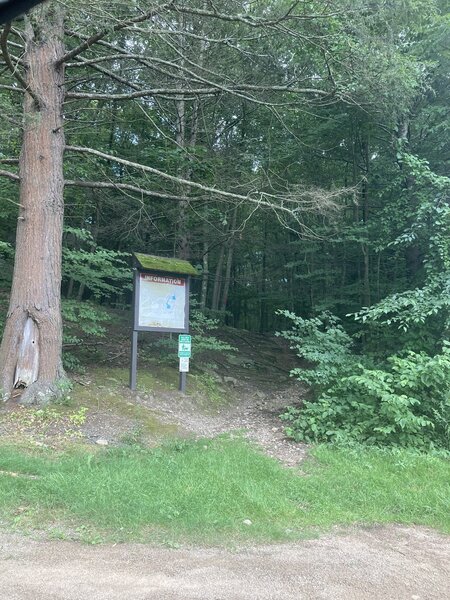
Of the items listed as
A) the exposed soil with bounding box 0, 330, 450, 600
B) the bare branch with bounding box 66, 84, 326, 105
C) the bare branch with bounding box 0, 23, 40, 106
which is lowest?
the exposed soil with bounding box 0, 330, 450, 600

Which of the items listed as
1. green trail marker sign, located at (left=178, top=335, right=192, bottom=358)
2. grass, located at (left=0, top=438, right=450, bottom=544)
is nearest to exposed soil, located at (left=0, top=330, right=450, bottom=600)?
grass, located at (left=0, top=438, right=450, bottom=544)

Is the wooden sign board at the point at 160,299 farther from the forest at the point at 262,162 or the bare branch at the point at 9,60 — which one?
the bare branch at the point at 9,60

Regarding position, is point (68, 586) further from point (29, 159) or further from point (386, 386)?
point (29, 159)

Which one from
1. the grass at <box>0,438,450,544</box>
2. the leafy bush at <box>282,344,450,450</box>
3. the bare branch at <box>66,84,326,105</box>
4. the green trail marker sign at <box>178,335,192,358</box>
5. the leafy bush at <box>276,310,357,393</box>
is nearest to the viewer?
the grass at <box>0,438,450,544</box>

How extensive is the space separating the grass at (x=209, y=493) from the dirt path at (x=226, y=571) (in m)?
0.28

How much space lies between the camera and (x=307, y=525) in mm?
4867

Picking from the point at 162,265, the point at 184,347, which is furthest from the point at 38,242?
the point at 184,347

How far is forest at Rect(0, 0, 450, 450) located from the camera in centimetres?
838

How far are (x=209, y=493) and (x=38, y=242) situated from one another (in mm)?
5602

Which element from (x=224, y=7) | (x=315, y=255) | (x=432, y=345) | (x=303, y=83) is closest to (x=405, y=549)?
(x=432, y=345)

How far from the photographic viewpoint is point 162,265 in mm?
10234

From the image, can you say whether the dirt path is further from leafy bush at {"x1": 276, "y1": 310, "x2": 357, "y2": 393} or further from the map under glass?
the map under glass

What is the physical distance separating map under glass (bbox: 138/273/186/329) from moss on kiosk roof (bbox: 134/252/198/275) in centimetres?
23

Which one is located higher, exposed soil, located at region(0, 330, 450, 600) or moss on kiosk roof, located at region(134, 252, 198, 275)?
moss on kiosk roof, located at region(134, 252, 198, 275)
